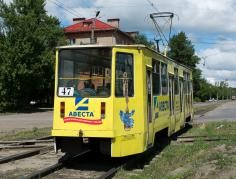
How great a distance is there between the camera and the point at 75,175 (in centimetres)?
1084

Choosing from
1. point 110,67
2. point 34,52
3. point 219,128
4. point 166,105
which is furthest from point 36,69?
point 110,67

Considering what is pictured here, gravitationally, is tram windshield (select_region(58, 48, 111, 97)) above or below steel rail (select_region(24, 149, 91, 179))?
above

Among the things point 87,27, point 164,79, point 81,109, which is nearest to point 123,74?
point 81,109

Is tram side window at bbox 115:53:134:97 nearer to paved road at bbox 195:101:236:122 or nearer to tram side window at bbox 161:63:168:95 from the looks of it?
tram side window at bbox 161:63:168:95

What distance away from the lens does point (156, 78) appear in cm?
1373

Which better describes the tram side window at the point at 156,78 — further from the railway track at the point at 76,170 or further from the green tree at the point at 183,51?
the green tree at the point at 183,51

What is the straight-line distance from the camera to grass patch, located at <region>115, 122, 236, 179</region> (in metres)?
10.1

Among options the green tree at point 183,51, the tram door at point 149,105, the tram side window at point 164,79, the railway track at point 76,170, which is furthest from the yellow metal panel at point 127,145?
the green tree at point 183,51

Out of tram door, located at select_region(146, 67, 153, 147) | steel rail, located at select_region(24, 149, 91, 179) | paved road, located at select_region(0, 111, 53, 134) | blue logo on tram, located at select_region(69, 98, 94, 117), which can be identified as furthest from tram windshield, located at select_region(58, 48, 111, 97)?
paved road, located at select_region(0, 111, 53, 134)

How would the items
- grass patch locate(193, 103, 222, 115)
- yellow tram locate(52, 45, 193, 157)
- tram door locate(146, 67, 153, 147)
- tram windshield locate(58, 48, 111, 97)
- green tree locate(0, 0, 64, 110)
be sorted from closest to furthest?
yellow tram locate(52, 45, 193, 157), tram windshield locate(58, 48, 111, 97), tram door locate(146, 67, 153, 147), grass patch locate(193, 103, 222, 115), green tree locate(0, 0, 64, 110)

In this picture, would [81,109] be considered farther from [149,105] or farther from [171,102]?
[171,102]

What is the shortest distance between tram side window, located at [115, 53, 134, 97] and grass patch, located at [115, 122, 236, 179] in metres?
1.80

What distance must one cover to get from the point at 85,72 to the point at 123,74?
0.89 meters

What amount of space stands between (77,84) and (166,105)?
4.27m
